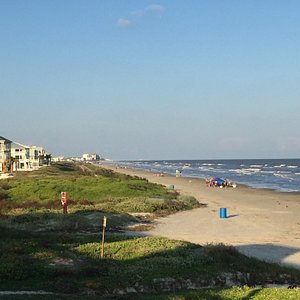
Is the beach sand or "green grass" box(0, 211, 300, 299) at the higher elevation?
"green grass" box(0, 211, 300, 299)

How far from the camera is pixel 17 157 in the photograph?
10312cm

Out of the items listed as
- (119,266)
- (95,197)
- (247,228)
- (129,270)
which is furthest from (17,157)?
(129,270)

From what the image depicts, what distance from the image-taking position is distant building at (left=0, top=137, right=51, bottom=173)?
88000mm

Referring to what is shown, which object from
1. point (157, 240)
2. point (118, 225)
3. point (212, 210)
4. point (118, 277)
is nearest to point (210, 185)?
point (212, 210)

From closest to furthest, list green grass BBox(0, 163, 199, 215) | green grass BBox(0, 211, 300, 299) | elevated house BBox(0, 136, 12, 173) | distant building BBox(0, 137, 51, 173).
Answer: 1. green grass BBox(0, 211, 300, 299)
2. green grass BBox(0, 163, 199, 215)
3. elevated house BBox(0, 136, 12, 173)
4. distant building BBox(0, 137, 51, 173)

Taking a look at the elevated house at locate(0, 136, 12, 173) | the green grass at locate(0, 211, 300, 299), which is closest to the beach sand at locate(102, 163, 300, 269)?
the green grass at locate(0, 211, 300, 299)

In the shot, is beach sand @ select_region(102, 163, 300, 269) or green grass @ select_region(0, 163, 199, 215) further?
green grass @ select_region(0, 163, 199, 215)

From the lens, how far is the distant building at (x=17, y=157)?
8800 cm

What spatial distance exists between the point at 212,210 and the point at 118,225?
1220cm

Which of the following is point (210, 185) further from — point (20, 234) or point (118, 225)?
point (20, 234)

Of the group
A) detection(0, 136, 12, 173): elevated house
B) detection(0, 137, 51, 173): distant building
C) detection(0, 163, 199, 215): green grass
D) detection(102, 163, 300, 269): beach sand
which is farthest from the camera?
detection(0, 137, 51, 173): distant building

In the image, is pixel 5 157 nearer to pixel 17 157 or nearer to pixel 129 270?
pixel 17 157

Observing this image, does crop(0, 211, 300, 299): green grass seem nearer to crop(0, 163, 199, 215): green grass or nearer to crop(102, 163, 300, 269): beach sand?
crop(102, 163, 300, 269): beach sand

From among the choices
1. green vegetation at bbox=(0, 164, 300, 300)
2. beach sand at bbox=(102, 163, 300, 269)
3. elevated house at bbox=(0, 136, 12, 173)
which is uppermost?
elevated house at bbox=(0, 136, 12, 173)
